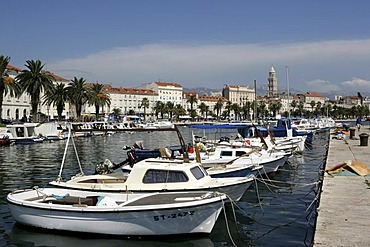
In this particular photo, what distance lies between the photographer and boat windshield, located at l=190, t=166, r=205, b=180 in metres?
17.3

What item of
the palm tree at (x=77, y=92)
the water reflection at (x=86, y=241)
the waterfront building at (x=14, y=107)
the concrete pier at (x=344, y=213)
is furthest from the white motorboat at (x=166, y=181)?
the waterfront building at (x=14, y=107)

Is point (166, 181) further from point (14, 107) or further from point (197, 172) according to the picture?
point (14, 107)

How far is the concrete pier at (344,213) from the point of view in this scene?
11845 millimetres

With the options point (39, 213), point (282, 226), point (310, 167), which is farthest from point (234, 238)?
point (310, 167)

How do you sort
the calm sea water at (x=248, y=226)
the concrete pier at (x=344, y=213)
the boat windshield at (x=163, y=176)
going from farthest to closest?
the boat windshield at (x=163, y=176)
the calm sea water at (x=248, y=226)
the concrete pier at (x=344, y=213)

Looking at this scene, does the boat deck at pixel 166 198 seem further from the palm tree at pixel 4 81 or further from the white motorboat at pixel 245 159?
the palm tree at pixel 4 81

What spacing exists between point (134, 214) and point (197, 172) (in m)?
4.00

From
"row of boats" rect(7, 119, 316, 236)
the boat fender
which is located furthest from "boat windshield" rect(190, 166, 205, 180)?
the boat fender

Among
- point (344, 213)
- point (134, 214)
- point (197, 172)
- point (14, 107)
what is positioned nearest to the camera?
point (134, 214)

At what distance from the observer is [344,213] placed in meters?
14.7

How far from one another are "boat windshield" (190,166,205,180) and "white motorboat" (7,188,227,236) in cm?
143

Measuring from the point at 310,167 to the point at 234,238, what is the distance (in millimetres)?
21531

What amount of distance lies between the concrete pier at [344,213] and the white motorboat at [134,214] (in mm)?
3561

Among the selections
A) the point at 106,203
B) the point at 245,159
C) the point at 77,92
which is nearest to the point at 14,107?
the point at 77,92
